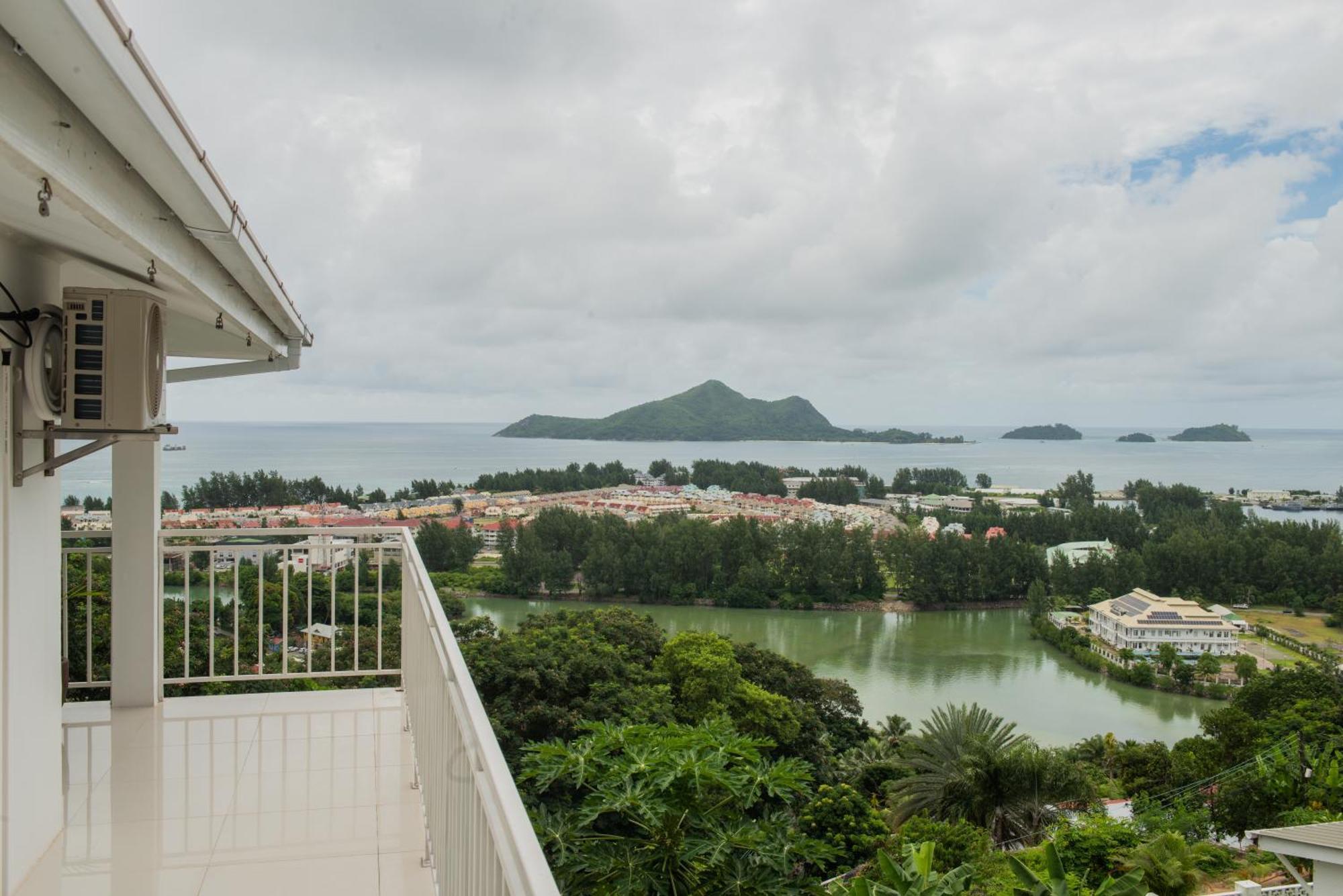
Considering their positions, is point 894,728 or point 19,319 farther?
point 894,728

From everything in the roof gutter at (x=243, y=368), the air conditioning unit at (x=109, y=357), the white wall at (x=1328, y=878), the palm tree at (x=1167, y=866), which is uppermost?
the roof gutter at (x=243, y=368)

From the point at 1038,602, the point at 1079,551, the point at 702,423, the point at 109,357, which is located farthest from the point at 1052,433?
the point at 109,357

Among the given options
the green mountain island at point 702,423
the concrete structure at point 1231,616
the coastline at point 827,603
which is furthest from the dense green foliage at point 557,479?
the concrete structure at point 1231,616

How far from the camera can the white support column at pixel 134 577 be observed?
309 centimetres

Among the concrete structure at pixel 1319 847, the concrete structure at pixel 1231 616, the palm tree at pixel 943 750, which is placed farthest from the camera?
the concrete structure at pixel 1231 616

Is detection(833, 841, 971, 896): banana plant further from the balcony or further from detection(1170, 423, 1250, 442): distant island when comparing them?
detection(1170, 423, 1250, 442): distant island

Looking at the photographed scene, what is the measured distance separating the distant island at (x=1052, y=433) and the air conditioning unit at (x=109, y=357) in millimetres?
118038

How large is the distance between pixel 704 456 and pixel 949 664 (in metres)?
49.8

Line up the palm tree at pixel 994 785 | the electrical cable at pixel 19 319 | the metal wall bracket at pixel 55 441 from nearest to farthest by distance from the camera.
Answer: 1. the electrical cable at pixel 19 319
2. the metal wall bracket at pixel 55 441
3. the palm tree at pixel 994 785

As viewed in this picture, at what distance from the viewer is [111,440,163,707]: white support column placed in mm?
3086

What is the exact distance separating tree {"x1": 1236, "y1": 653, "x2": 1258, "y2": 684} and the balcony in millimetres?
32389

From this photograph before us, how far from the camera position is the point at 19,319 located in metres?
1.84

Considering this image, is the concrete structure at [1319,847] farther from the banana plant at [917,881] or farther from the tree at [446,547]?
the tree at [446,547]

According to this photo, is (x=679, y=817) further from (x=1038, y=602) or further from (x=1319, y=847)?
(x=1038, y=602)
